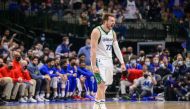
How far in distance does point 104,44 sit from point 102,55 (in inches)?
10.2

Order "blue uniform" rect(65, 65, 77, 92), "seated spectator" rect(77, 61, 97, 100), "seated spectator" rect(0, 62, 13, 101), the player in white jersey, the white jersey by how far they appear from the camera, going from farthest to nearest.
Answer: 1. "seated spectator" rect(77, 61, 97, 100)
2. "blue uniform" rect(65, 65, 77, 92)
3. "seated spectator" rect(0, 62, 13, 101)
4. the white jersey
5. the player in white jersey

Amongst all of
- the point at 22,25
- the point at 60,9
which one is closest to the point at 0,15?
the point at 22,25

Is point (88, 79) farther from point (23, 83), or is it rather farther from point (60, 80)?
point (23, 83)

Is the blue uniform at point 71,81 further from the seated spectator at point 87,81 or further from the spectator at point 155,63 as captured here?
the spectator at point 155,63

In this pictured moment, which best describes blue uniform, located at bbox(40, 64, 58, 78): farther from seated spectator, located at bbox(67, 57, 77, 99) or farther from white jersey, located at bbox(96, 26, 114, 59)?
white jersey, located at bbox(96, 26, 114, 59)

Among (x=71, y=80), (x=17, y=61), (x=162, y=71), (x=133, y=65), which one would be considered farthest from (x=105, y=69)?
(x=162, y=71)

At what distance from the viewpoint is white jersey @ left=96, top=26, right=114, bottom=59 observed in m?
12.7

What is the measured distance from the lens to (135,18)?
2697 centimetres

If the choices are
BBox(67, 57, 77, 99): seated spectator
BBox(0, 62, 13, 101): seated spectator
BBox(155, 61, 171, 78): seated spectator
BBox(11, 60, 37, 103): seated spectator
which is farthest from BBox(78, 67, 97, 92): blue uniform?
BBox(0, 62, 13, 101): seated spectator

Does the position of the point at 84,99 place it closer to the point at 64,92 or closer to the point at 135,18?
the point at 64,92

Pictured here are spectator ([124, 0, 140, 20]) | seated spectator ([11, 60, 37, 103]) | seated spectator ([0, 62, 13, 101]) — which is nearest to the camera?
seated spectator ([0, 62, 13, 101])

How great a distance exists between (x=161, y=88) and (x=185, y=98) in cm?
108

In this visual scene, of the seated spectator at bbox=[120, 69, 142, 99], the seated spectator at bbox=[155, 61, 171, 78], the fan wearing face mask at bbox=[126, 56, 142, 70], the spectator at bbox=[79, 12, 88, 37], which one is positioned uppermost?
the spectator at bbox=[79, 12, 88, 37]

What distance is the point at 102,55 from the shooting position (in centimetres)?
1272
